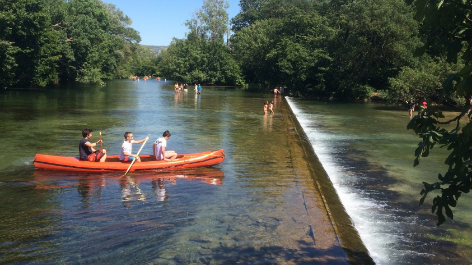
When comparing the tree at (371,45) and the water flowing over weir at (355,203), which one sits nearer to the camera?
the water flowing over weir at (355,203)

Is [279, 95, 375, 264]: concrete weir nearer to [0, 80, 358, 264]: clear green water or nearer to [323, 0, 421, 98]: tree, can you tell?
[0, 80, 358, 264]: clear green water

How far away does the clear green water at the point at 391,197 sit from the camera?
278 inches

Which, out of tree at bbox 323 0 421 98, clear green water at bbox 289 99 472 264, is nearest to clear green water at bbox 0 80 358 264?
clear green water at bbox 289 99 472 264

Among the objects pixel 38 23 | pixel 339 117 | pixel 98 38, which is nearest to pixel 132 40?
pixel 98 38

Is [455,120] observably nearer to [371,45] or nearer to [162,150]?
[162,150]

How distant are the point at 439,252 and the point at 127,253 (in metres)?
4.96

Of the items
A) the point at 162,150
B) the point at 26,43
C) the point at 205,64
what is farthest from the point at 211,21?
the point at 162,150

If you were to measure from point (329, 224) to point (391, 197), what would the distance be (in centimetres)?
275

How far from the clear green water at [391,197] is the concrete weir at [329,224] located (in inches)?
8.9

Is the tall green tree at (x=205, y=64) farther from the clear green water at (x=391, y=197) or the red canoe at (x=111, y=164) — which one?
the red canoe at (x=111, y=164)

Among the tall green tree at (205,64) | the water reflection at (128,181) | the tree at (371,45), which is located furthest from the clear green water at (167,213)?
the tall green tree at (205,64)

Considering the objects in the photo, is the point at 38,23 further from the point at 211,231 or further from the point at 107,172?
the point at 211,231

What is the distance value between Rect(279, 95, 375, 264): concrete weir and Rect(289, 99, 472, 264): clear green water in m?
0.22

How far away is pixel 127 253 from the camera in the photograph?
21.2 ft
